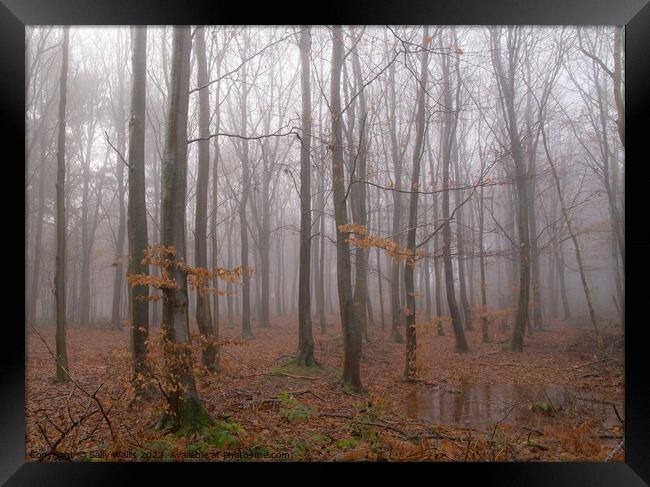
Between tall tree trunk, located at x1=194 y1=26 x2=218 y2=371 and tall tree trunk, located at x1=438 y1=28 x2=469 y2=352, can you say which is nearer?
tall tree trunk, located at x1=438 y1=28 x2=469 y2=352

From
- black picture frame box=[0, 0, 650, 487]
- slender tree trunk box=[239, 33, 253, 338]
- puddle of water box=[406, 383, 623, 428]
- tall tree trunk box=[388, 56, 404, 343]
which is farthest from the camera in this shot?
slender tree trunk box=[239, 33, 253, 338]

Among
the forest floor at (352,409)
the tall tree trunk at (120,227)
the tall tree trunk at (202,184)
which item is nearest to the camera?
the forest floor at (352,409)

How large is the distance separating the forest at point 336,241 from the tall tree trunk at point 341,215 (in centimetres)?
3

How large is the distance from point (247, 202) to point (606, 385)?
182 inches

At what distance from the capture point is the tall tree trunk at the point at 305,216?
144 inches

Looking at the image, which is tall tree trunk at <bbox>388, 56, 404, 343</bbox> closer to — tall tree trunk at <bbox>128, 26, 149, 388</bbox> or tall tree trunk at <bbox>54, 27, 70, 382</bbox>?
tall tree trunk at <bbox>128, 26, 149, 388</bbox>

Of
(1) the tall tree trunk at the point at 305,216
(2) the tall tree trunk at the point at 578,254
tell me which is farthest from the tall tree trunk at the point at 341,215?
(2) the tall tree trunk at the point at 578,254

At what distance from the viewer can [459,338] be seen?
3.77 metres

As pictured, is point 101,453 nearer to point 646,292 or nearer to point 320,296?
point 320,296

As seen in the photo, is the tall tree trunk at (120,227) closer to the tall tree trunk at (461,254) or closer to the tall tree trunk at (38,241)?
the tall tree trunk at (38,241)

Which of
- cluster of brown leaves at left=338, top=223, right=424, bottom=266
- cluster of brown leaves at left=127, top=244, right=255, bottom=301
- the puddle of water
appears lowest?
the puddle of water

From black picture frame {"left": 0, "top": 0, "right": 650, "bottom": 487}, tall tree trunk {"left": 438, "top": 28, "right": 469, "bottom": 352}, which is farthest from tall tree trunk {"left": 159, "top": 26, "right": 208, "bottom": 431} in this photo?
tall tree trunk {"left": 438, "top": 28, "right": 469, "bottom": 352}

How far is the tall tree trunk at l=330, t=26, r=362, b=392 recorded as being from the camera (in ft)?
12.1

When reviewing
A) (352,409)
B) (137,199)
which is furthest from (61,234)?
(352,409)
